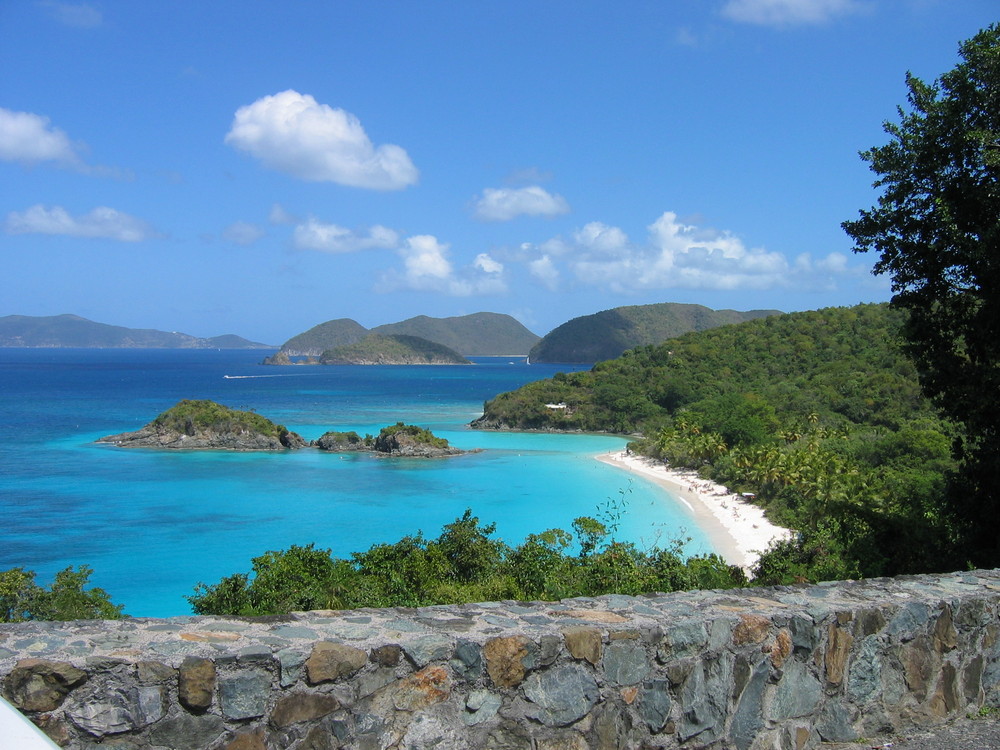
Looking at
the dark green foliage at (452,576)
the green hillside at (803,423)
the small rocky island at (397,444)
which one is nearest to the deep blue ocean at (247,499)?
the small rocky island at (397,444)

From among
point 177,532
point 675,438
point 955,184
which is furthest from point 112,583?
→ point 675,438

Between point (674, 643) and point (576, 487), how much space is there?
143 ft

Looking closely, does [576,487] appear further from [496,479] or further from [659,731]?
[659,731]

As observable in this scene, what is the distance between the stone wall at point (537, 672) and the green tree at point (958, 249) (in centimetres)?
550

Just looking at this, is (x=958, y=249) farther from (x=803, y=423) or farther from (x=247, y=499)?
(x=803, y=423)

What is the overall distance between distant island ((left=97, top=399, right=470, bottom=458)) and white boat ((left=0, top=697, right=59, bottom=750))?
59597 millimetres

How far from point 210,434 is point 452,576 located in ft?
182

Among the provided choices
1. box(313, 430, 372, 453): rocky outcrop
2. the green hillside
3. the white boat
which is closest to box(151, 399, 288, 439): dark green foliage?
box(313, 430, 372, 453): rocky outcrop

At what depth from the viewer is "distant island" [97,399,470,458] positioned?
203 ft

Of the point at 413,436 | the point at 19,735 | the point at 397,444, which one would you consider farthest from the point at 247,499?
the point at 19,735

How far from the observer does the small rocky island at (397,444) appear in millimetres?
59656

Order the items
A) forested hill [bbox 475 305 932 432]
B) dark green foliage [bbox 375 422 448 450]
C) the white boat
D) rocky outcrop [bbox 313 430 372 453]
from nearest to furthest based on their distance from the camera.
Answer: the white boat
dark green foliage [bbox 375 422 448 450]
forested hill [bbox 475 305 932 432]
rocky outcrop [bbox 313 430 372 453]

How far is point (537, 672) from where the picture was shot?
340cm

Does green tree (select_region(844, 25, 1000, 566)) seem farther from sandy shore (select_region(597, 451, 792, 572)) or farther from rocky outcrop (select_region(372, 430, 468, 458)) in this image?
rocky outcrop (select_region(372, 430, 468, 458))
